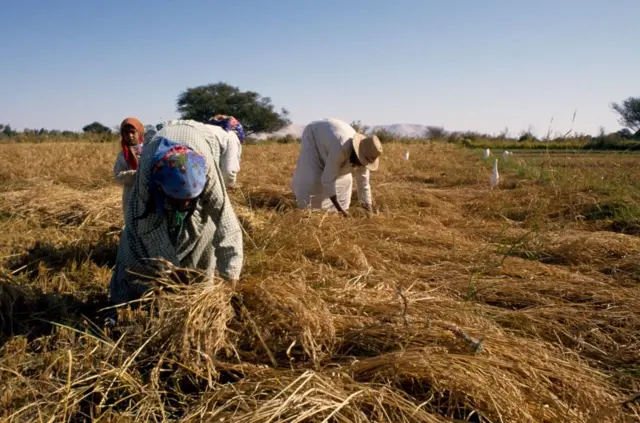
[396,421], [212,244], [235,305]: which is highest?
[212,244]

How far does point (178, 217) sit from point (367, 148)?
2387 millimetres

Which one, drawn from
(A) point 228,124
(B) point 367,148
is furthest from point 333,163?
(A) point 228,124

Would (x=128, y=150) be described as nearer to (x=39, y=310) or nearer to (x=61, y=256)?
(x=61, y=256)

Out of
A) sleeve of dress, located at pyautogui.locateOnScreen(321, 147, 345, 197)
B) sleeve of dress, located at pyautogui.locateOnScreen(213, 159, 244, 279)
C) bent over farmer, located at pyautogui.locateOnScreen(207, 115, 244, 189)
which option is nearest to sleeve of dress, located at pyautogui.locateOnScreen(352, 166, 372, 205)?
sleeve of dress, located at pyautogui.locateOnScreen(321, 147, 345, 197)

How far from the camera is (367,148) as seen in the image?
430 centimetres

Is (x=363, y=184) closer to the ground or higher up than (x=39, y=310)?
higher up

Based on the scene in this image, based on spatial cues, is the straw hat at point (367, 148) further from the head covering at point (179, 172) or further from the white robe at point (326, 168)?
the head covering at point (179, 172)

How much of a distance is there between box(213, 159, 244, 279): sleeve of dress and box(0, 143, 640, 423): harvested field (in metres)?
0.10

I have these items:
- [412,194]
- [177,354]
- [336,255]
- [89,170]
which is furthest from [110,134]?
[177,354]

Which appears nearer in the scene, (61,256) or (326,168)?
(61,256)

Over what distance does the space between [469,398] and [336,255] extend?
167cm

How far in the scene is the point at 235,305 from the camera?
7.36 ft

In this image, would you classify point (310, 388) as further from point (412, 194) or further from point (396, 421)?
point (412, 194)

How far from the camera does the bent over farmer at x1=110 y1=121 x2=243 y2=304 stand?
6.72 ft
